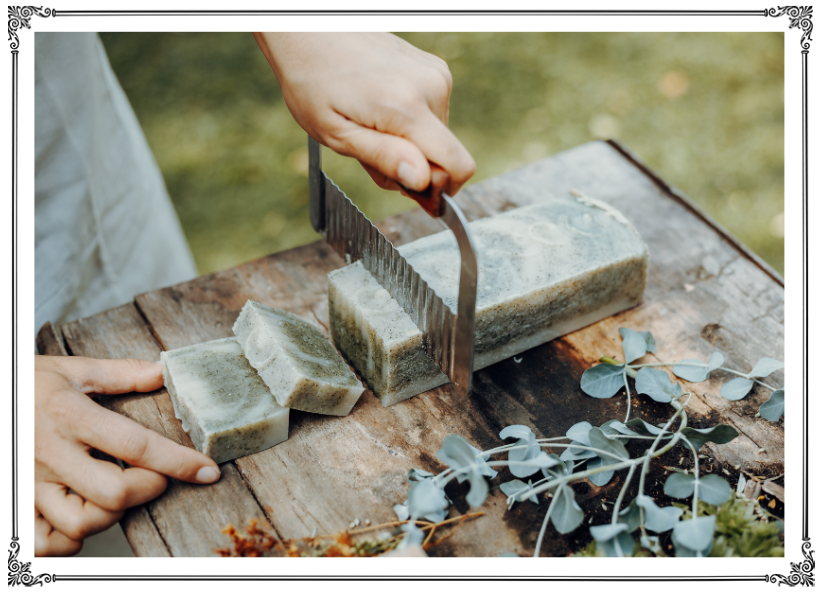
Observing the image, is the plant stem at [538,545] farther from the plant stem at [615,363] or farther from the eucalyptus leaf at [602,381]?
the plant stem at [615,363]

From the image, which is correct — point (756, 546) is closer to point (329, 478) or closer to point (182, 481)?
point (329, 478)

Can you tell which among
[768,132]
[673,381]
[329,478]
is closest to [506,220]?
[673,381]

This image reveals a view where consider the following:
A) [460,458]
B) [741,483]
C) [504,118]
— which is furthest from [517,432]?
[504,118]

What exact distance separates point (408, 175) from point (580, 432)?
0.77 meters

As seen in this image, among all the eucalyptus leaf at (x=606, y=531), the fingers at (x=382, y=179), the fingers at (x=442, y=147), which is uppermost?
the fingers at (x=442, y=147)

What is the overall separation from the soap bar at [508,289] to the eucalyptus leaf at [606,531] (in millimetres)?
574

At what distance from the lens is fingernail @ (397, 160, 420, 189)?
4.87ft

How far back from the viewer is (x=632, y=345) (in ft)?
6.15

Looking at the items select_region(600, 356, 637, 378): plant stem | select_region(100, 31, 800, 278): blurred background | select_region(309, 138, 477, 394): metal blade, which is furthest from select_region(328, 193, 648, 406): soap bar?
select_region(100, 31, 800, 278): blurred background

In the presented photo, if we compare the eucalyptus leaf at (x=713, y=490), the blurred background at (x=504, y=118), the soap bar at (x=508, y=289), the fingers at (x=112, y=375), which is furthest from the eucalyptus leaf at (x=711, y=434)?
the blurred background at (x=504, y=118)

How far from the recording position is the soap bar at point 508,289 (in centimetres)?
173

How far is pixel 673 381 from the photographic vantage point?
A: 6.09 ft

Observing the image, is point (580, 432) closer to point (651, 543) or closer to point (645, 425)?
point (645, 425)

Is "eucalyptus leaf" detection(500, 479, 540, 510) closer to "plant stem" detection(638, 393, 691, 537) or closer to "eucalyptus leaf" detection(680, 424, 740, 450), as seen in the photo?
"plant stem" detection(638, 393, 691, 537)
